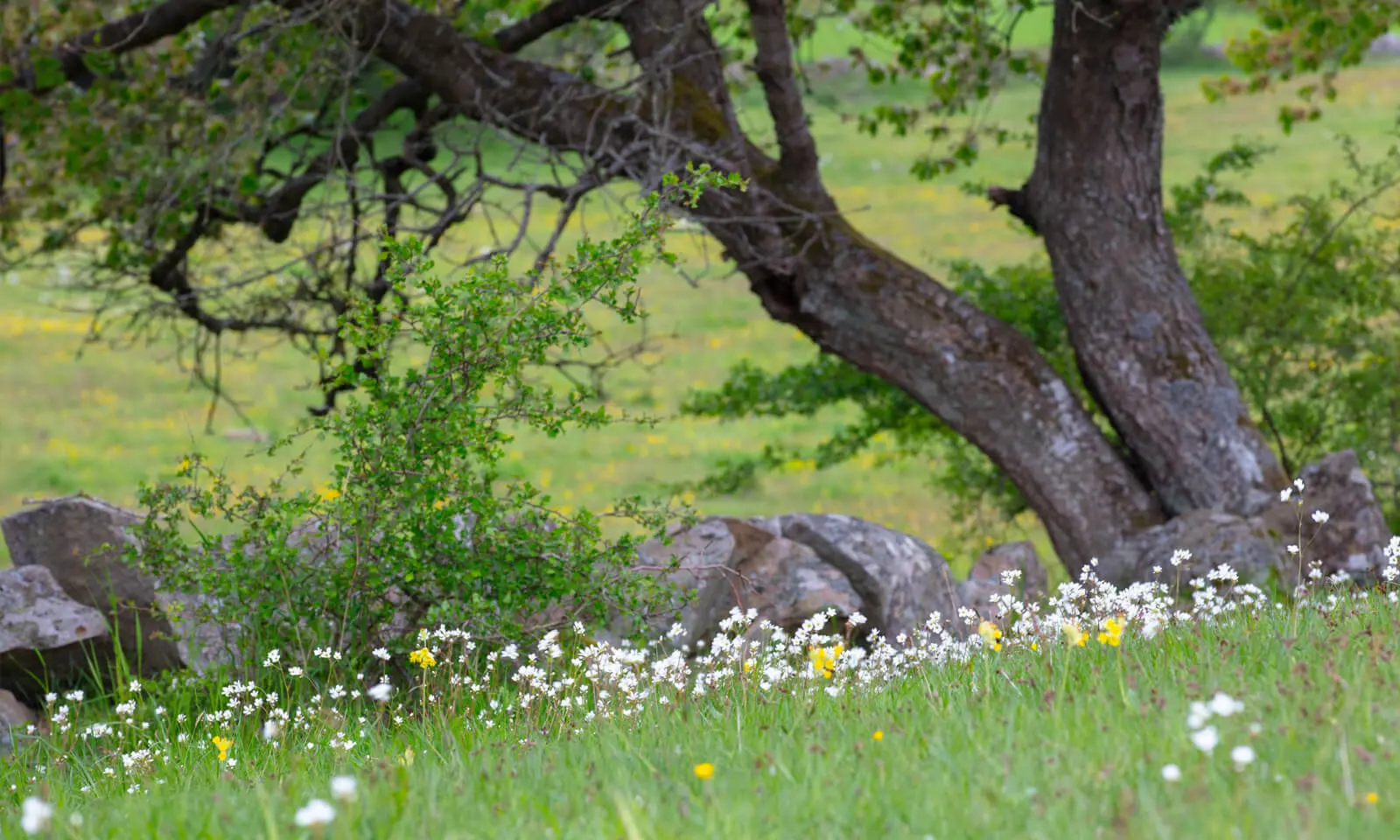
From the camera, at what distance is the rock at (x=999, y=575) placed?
307 inches

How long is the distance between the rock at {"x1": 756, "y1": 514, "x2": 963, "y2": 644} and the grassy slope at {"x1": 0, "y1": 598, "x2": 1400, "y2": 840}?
363 cm

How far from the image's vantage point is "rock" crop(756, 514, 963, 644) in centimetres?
779

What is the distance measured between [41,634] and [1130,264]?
21.0 ft

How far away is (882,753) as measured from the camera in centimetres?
304

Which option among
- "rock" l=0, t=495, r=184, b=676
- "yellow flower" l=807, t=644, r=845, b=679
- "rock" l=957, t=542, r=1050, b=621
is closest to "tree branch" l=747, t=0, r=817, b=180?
"rock" l=957, t=542, r=1050, b=621

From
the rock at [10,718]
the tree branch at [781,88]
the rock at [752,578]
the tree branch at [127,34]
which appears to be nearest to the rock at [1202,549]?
the rock at [752,578]

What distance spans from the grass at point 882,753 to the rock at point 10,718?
92cm

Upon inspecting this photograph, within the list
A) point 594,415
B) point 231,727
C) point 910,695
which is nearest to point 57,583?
point 231,727

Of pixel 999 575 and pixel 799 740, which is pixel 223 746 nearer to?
pixel 799 740

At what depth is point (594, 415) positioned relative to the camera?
5.64 meters

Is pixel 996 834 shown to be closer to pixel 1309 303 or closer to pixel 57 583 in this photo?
pixel 57 583

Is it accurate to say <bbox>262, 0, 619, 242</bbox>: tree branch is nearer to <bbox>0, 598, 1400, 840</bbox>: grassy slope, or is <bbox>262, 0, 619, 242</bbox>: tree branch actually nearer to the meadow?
the meadow

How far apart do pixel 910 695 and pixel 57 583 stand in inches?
196

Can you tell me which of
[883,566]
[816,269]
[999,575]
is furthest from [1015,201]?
[883,566]
